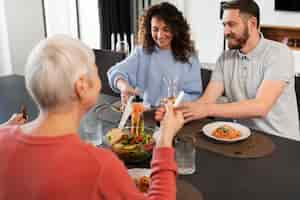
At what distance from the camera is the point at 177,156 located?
57.0 inches

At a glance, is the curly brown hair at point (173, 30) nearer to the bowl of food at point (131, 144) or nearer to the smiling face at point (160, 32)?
the smiling face at point (160, 32)

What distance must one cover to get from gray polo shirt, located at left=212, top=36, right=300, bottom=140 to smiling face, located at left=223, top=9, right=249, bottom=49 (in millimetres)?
79

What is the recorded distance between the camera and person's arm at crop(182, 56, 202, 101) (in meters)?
2.45

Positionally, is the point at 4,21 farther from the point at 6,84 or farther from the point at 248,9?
the point at 248,9

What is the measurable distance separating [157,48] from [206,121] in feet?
2.35

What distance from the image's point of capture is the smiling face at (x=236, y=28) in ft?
6.76

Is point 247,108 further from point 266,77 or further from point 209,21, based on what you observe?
point 209,21

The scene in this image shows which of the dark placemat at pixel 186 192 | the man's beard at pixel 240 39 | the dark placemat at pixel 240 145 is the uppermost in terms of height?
the man's beard at pixel 240 39

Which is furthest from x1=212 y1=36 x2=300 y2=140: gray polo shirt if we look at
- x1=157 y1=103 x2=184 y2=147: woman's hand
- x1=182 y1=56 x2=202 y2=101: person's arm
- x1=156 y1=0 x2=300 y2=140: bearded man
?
x1=157 y1=103 x2=184 y2=147: woman's hand

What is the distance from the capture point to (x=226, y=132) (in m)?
1.72

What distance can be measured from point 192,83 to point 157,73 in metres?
0.22

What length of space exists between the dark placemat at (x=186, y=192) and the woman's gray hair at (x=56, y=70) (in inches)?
20.9

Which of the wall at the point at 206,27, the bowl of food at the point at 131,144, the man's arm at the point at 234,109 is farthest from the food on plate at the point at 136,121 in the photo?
the wall at the point at 206,27

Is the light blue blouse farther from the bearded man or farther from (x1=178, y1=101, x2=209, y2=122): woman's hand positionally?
(x1=178, y1=101, x2=209, y2=122): woman's hand
